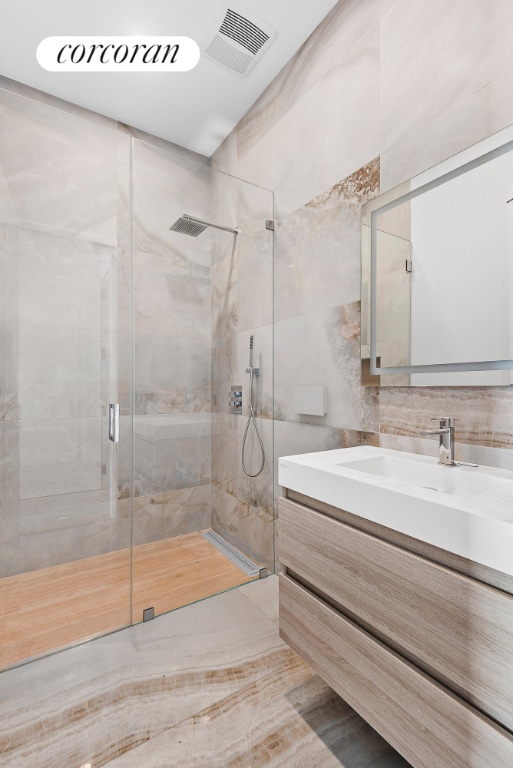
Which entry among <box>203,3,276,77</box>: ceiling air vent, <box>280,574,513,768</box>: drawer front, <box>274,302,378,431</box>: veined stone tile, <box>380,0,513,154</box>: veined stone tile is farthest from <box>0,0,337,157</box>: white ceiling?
<box>280,574,513,768</box>: drawer front

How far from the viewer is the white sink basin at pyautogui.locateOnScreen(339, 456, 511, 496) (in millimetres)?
1088

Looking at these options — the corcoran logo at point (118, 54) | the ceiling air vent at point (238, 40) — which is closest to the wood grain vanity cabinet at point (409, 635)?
the ceiling air vent at point (238, 40)

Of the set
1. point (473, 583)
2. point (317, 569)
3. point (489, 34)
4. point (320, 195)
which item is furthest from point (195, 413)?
point (489, 34)

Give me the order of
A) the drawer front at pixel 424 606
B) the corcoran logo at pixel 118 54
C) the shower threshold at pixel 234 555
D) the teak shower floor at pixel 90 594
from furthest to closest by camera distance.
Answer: the shower threshold at pixel 234 555
the corcoran logo at pixel 118 54
the teak shower floor at pixel 90 594
the drawer front at pixel 424 606

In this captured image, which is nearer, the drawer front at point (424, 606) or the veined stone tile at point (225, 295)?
the drawer front at point (424, 606)

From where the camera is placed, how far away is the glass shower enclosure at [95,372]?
5.54 ft

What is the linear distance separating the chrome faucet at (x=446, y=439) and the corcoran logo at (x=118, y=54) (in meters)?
2.18

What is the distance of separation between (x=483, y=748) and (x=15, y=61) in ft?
10.6

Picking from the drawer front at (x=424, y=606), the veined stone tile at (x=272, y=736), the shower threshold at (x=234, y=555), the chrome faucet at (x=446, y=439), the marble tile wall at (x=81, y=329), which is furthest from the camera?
the shower threshold at (x=234, y=555)

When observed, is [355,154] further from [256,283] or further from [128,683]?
[128,683]

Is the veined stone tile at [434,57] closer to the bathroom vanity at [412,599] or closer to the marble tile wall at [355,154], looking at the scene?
the marble tile wall at [355,154]

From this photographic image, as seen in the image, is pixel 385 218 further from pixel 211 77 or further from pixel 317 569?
pixel 211 77

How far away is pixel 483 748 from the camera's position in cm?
74

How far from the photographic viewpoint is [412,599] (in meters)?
0.88
